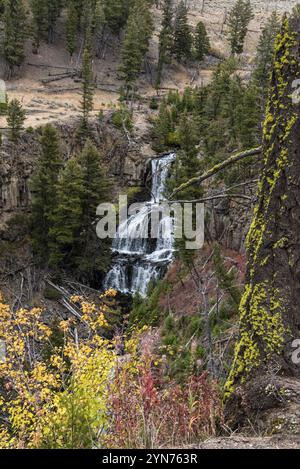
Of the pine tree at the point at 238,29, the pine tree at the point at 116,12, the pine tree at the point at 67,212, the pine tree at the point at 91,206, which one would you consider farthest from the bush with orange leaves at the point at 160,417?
the pine tree at the point at 238,29

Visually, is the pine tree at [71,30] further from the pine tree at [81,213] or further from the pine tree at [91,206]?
the pine tree at [91,206]

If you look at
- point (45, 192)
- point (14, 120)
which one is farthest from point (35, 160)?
point (45, 192)

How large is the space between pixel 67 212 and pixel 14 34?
116 ft

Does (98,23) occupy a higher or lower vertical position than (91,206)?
higher

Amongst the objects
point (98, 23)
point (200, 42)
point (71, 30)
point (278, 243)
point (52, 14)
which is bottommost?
point (278, 243)

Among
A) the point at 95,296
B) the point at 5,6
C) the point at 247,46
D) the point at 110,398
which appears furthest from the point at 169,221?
the point at 247,46

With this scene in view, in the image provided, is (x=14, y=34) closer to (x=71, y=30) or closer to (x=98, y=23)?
(x=71, y=30)

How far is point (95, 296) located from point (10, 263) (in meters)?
6.81

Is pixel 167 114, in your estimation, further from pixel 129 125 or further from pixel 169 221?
pixel 169 221

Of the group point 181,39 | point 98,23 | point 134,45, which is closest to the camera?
point 134,45

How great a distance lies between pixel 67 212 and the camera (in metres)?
31.8

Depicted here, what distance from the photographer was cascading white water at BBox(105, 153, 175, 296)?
32.5 metres

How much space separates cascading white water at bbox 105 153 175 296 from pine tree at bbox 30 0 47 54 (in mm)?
37904

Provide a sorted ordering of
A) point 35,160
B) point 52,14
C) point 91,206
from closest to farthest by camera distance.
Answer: point 91,206 < point 35,160 < point 52,14
